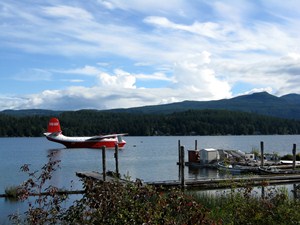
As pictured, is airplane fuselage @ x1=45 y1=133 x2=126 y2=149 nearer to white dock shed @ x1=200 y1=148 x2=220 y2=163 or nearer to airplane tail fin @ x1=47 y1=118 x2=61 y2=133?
airplane tail fin @ x1=47 y1=118 x2=61 y2=133

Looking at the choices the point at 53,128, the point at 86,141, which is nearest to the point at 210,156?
the point at 86,141

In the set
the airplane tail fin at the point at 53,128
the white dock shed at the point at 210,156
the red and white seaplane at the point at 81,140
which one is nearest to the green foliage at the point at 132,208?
the white dock shed at the point at 210,156

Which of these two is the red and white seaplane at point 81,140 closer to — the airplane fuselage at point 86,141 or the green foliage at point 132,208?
the airplane fuselage at point 86,141

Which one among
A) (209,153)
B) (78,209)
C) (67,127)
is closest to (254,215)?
(78,209)

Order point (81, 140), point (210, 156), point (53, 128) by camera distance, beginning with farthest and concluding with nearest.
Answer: point (81, 140) → point (53, 128) → point (210, 156)

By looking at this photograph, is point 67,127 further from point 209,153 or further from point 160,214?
point 160,214

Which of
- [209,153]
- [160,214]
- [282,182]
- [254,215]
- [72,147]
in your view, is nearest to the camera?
[160,214]

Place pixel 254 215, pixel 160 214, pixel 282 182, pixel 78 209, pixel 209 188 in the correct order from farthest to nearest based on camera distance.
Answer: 1. pixel 282 182
2. pixel 209 188
3. pixel 254 215
4. pixel 78 209
5. pixel 160 214

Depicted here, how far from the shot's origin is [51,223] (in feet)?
24.5

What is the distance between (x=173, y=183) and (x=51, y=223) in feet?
67.8

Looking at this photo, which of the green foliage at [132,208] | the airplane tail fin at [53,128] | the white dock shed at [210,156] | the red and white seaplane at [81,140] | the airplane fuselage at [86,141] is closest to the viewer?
the green foliage at [132,208]

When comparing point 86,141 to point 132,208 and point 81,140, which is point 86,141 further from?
point 132,208

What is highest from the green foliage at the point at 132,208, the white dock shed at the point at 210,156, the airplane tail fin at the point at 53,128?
the airplane tail fin at the point at 53,128

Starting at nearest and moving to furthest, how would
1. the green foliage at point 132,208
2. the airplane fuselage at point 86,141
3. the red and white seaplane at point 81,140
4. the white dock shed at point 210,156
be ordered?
1. the green foliage at point 132,208
2. the white dock shed at point 210,156
3. the airplane fuselage at point 86,141
4. the red and white seaplane at point 81,140
